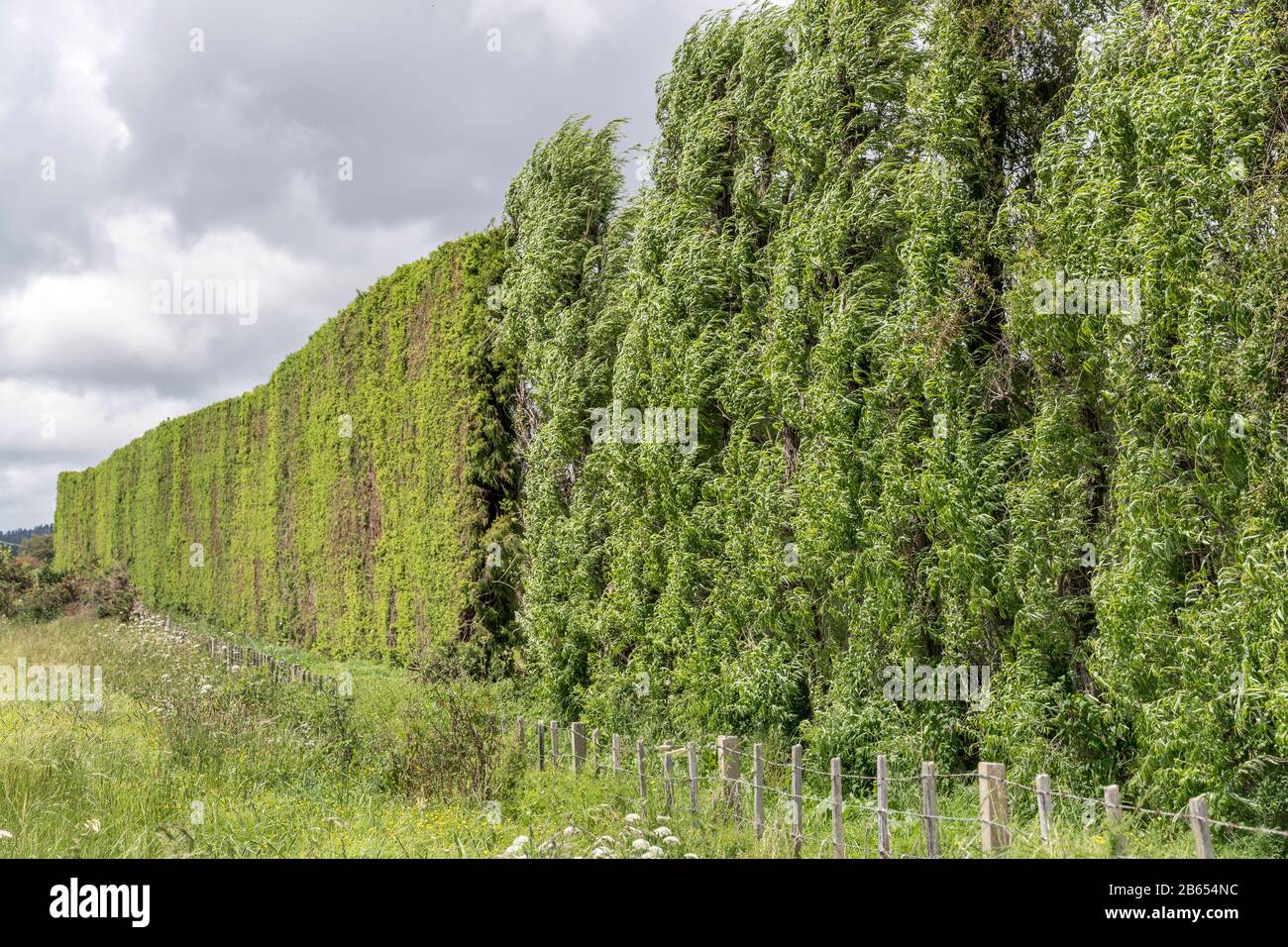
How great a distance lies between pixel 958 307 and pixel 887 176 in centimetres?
140

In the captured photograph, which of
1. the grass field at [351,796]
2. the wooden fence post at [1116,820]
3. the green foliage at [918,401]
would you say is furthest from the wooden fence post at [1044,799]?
the green foliage at [918,401]

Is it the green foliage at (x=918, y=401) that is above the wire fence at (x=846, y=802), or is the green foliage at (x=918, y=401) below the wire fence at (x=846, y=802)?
above

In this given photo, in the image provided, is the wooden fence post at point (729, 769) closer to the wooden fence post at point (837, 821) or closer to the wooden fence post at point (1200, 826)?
the wooden fence post at point (837, 821)

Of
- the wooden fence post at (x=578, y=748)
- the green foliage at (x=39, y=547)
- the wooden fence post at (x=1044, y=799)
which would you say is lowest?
the wooden fence post at (x=578, y=748)

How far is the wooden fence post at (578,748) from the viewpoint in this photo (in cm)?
836

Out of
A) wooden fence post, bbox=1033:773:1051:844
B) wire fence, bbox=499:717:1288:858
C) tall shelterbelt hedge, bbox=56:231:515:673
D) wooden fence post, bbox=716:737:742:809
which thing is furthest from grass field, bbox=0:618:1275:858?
tall shelterbelt hedge, bbox=56:231:515:673

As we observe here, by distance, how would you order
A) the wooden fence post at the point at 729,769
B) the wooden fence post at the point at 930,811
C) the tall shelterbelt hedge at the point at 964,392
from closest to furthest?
the tall shelterbelt hedge at the point at 964,392
the wooden fence post at the point at 930,811
the wooden fence post at the point at 729,769

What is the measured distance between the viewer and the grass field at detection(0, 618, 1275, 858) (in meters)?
5.66

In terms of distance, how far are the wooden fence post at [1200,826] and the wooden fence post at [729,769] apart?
339 cm

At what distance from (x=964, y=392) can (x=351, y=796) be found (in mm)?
5603

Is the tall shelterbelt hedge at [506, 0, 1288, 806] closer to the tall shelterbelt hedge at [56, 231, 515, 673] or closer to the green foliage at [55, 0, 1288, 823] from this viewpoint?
the green foliage at [55, 0, 1288, 823]

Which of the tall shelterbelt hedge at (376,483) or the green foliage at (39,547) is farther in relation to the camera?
the green foliage at (39,547)

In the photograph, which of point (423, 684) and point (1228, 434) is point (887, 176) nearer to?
point (1228, 434)

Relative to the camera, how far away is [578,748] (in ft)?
29.3
